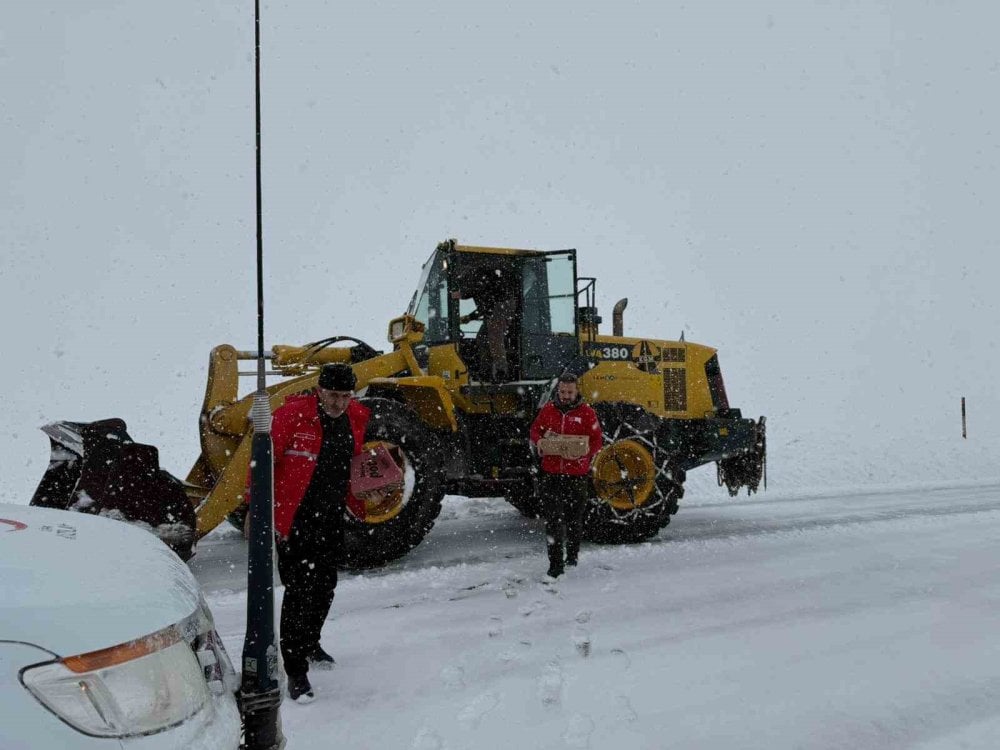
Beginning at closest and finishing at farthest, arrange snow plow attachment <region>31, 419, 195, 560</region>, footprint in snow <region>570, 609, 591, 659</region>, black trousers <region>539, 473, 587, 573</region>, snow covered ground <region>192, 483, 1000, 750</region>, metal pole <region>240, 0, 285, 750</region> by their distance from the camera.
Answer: metal pole <region>240, 0, 285, 750</region>, snow covered ground <region>192, 483, 1000, 750</region>, footprint in snow <region>570, 609, 591, 659</region>, snow plow attachment <region>31, 419, 195, 560</region>, black trousers <region>539, 473, 587, 573</region>

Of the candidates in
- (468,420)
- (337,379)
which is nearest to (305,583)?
(337,379)

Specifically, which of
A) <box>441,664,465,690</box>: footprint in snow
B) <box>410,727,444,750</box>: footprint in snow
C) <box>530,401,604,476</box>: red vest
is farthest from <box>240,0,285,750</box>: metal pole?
<box>530,401,604,476</box>: red vest

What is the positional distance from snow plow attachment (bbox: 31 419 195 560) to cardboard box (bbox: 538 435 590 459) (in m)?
2.57

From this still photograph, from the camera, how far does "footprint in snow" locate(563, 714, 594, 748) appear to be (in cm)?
281

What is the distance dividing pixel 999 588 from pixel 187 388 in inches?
1129

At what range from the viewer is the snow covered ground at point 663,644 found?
2.94 metres

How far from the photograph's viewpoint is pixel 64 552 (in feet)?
5.14

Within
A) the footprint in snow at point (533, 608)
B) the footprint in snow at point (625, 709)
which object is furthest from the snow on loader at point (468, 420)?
the footprint in snow at point (625, 709)

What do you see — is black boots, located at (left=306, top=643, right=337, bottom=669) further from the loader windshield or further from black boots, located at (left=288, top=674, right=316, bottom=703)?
the loader windshield

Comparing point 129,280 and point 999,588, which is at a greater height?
point 129,280

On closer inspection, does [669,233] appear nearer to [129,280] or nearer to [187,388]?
[129,280]

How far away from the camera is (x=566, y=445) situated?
532 centimetres

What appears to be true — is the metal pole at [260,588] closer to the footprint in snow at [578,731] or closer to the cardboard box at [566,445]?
the footprint in snow at [578,731]

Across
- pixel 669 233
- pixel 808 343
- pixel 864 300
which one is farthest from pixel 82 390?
pixel 669 233
